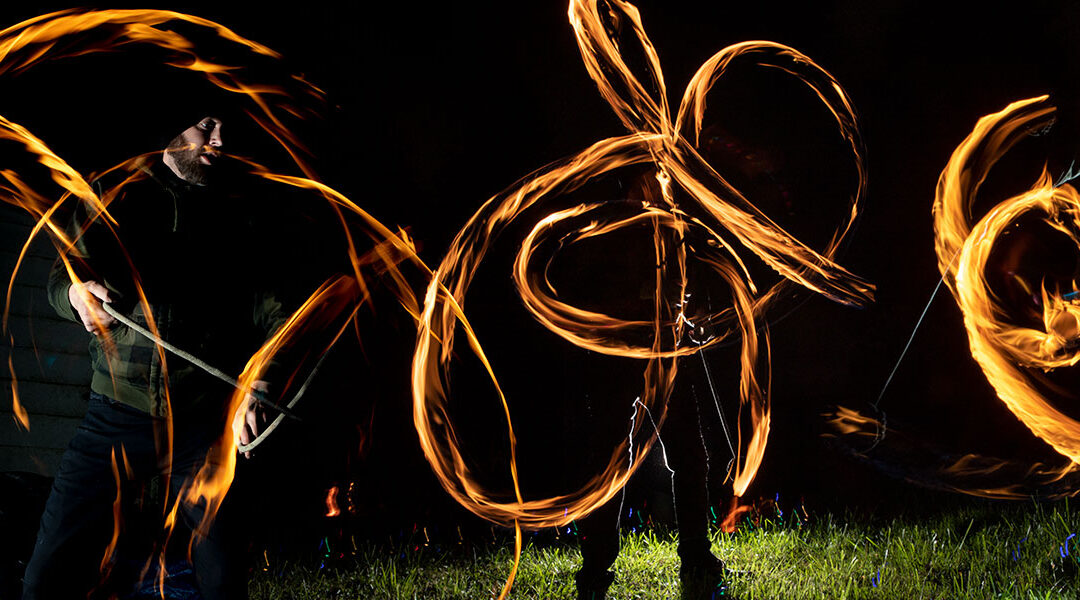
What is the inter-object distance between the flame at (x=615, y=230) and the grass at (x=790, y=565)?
0.35 meters

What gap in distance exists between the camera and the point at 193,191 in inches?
106

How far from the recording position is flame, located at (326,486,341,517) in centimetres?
450

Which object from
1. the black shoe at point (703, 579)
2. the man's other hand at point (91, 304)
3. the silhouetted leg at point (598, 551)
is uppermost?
the man's other hand at point (91, 304)

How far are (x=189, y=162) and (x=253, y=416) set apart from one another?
0.95 metres

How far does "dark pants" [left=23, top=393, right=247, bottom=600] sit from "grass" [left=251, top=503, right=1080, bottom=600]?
1.55 metres

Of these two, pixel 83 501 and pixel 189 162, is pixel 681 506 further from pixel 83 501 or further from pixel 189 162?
pixel 189 162

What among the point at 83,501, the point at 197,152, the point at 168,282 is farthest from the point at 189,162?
the point at 83,501

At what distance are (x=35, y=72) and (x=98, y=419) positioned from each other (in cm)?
219

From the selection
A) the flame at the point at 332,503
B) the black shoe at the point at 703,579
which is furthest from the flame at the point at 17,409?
the black shoe at the point at 703,579

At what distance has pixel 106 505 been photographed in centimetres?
239

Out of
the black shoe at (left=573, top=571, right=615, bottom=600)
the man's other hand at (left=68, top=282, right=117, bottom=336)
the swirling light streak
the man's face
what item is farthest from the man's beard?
the swirling light streak

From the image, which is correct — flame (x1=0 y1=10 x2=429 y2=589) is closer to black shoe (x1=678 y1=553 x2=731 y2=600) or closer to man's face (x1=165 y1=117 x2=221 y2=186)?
man's face (x1=165 y1=117 x2=221 y2=186)

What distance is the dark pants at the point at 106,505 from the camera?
7.67 ft

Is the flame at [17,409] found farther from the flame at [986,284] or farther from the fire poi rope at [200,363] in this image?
the flame at [986,284]
